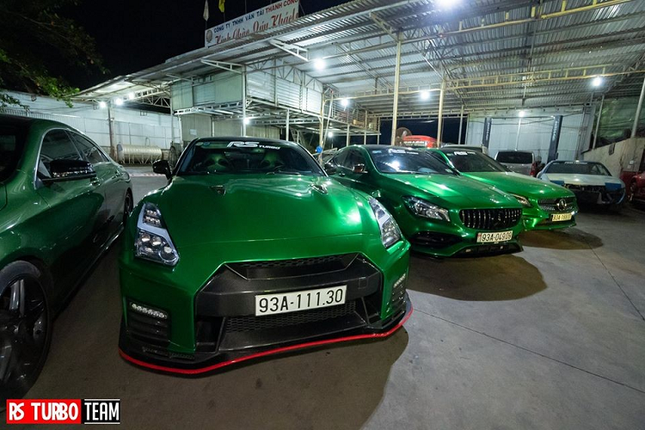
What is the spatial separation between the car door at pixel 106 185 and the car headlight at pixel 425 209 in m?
2.90

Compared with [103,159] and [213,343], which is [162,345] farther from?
[103,159]

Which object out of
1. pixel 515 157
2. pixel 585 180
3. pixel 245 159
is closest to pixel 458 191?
pixel 245 159

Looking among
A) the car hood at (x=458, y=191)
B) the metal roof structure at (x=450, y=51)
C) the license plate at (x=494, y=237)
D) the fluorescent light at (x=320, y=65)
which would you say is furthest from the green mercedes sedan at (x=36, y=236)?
the fluorescent light at (x=320, y=65)

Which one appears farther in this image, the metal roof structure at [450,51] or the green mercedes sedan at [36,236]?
the metal roof structure at [450,51]

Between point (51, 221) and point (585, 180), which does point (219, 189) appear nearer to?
point (51, 221)

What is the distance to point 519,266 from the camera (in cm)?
334

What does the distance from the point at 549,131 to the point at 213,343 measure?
24.8 meters

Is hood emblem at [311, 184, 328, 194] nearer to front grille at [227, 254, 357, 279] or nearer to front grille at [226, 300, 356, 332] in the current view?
front grille at [227, 254, 357, 279]

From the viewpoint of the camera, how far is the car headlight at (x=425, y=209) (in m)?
2.86

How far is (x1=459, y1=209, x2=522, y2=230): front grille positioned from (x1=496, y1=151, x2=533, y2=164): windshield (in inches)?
330

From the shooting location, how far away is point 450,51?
1152 centimetres

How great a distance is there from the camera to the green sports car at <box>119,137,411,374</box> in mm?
1271

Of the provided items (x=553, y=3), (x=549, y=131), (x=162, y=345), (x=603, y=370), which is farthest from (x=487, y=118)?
(x=162, y=345)

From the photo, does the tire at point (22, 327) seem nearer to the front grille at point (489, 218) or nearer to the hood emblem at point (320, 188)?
the hood emblem at point (320, 188)
